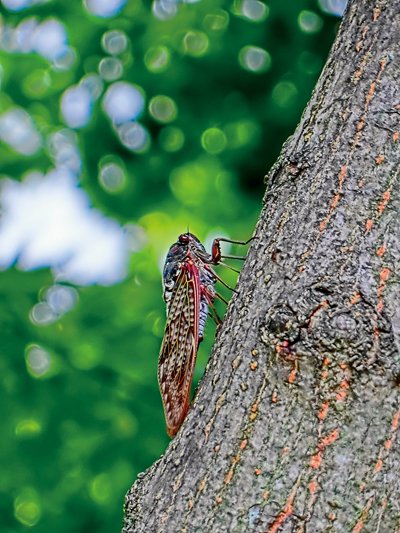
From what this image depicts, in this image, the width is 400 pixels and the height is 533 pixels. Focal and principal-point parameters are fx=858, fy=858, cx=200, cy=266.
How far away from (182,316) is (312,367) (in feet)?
3.80

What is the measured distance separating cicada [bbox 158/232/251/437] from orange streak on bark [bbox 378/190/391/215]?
2.65ft

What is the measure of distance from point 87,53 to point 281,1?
4.58ft

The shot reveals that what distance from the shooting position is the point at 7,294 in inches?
193

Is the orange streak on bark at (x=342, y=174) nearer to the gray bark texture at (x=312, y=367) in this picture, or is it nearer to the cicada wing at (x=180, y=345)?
the gray bark texture at (x=312, y=367)

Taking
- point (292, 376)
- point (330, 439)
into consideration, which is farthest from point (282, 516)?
point (292, 376)

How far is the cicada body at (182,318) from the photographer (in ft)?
8.73

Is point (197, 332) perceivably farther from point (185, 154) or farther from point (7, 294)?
point (185, 154)

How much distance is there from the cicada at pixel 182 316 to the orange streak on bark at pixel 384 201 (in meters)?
0.81

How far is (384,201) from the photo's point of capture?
2.04 meters

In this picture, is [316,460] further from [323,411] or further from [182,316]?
[182,316]

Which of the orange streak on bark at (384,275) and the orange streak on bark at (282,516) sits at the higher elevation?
the orange streak on bark at (384,275)

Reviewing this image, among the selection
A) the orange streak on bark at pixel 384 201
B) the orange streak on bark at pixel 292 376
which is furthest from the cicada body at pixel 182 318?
the orange streak on bark at pixel 384 201

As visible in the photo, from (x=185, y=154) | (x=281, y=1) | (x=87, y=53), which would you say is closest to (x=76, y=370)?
(x=185, y=154)

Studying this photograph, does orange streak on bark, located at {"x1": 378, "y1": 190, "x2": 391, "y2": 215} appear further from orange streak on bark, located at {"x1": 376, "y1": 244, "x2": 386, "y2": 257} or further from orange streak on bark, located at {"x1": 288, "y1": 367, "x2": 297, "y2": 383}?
orange streak on bark, located at {"x1": 288, "y1": 367, "x2": 297, "y2": 383}
